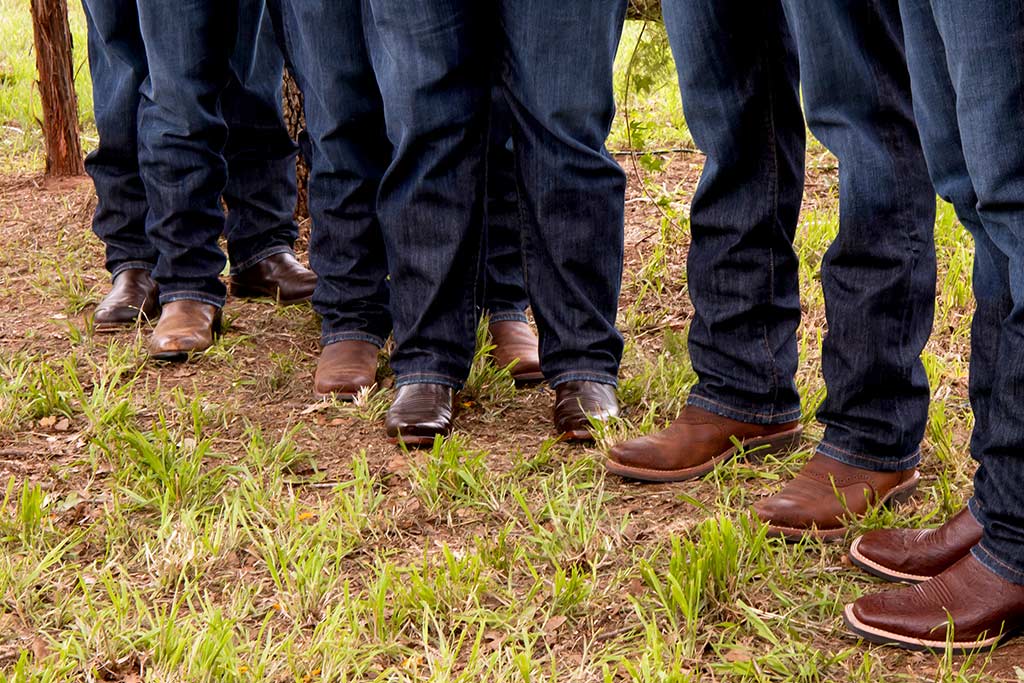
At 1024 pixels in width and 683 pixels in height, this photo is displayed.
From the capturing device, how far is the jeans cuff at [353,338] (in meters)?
3.33

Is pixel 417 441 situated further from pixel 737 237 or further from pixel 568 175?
pixel 737 237

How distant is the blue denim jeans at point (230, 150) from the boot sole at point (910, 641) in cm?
255

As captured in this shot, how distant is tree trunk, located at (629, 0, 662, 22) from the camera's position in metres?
4.12

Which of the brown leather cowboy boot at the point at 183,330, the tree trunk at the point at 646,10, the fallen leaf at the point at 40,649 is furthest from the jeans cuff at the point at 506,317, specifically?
the fallen leaf at the point at 40,649

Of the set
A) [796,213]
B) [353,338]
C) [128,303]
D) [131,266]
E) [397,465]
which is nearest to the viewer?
[796,213]

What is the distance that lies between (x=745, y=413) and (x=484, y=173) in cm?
92

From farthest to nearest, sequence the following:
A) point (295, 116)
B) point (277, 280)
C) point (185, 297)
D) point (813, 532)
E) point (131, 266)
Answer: point (295, 116), point (277, 280), point (131, 266), point (185, 297), point (813, 532)

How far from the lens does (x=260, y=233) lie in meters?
3.96

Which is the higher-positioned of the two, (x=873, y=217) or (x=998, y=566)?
(x=873, y=217)

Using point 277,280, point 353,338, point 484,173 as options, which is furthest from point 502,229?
point 277,280

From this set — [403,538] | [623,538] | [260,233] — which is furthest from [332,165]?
[623,538]

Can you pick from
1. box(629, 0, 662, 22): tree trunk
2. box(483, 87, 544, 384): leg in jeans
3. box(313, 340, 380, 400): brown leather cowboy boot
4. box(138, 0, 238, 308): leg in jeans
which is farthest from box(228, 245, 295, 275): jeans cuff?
box(629, 0, 662, 22): tree trunk

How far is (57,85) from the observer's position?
196 inches

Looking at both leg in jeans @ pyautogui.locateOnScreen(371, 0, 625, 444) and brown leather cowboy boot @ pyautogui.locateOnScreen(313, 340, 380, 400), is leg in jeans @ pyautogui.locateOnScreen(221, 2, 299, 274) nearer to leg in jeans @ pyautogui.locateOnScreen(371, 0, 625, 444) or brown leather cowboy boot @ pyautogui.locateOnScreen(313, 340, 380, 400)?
brown leather cowboy boot @ pyautogui.locateOnScreen(313, 340, 380, 400)
